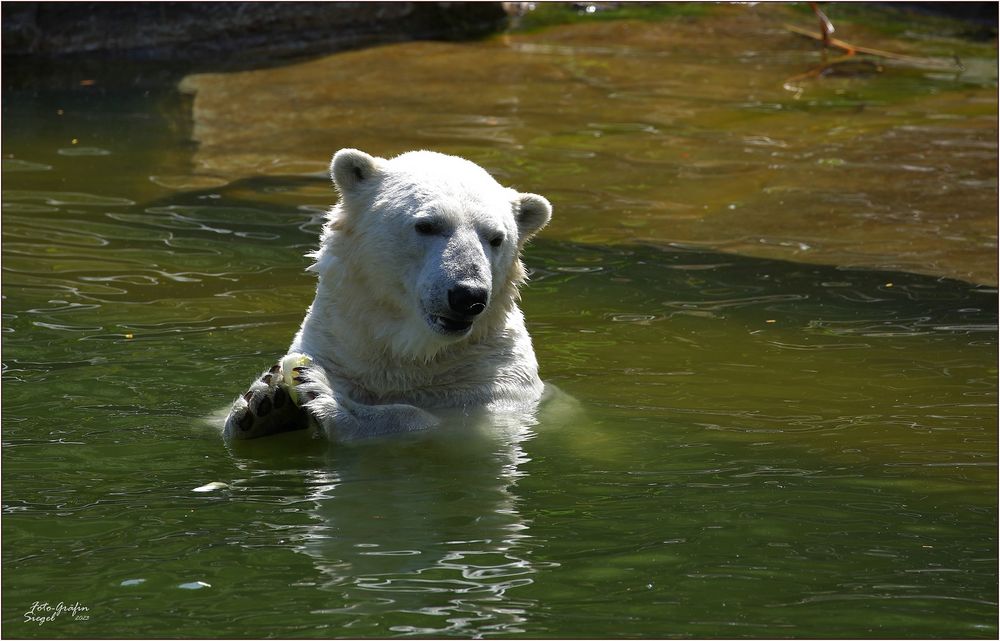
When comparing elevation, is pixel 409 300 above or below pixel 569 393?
above

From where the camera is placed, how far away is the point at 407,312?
16.4 feet

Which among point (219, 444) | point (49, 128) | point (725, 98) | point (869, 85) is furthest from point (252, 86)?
point (219, 444)

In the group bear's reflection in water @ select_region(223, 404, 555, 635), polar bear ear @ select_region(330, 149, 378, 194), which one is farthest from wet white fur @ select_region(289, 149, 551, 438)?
bear's reflection in water @ select_region(223, 404, 555, 635)

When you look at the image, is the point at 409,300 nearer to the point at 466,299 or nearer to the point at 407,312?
the point at 407,312

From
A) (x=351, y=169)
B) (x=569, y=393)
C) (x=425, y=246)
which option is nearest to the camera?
(x=425, y=246)

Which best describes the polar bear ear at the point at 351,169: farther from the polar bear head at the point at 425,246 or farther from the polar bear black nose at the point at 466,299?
the polar bear black nose at the point at 466,299

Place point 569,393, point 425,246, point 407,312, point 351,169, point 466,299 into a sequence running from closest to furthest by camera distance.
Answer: point 466,299, point 425,246, point 407,312, point 351,169, point 569,393

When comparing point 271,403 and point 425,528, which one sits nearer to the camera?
point 425,528

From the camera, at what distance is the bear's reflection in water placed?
11.1ft

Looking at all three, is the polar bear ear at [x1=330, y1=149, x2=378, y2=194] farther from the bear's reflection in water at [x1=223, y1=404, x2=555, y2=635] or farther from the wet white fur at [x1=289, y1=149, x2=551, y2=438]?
the bear's reflection in water at [x1=223, y1=404, x2=555, y2=635]

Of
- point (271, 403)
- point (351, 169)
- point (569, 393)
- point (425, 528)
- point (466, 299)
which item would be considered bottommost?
point (569, 393)

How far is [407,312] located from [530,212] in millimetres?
682

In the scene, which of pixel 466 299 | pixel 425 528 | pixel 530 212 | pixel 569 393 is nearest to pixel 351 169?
pixel 530 212

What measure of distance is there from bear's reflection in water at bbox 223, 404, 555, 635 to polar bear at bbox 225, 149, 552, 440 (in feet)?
0.48
